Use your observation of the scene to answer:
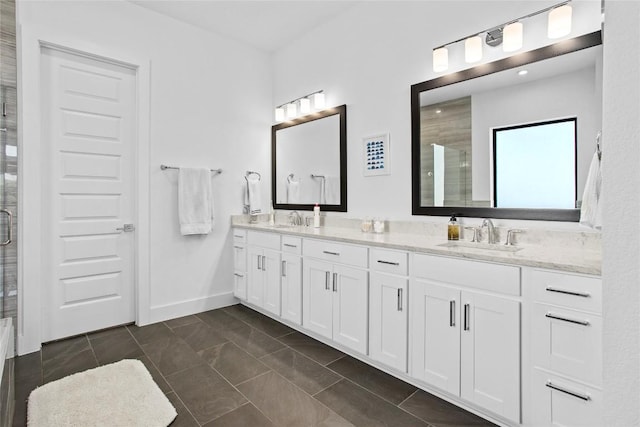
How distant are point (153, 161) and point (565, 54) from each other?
10.5 feet

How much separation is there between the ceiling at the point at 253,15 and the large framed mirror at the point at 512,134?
133 centimetres

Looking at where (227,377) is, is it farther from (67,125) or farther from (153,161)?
(67,125)

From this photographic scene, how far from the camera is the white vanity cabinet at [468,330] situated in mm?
1593

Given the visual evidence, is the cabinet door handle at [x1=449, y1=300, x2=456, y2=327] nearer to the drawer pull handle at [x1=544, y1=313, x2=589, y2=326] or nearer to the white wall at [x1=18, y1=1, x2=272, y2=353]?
the drawer pull handle at [x1=544, y1=313, x2=589, y2=326]

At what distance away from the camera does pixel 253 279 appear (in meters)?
3.28

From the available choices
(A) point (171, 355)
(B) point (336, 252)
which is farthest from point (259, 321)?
(B) point (336, 252)

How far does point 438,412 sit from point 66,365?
2.43m

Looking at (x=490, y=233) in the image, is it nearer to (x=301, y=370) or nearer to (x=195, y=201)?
(x=301, y=370)

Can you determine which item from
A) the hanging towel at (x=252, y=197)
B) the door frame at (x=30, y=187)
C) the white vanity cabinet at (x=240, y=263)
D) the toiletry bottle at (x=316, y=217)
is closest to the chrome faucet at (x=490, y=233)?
the toiletry bottle at (x=316, y=217)

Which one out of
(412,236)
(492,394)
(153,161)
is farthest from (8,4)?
(492,394)

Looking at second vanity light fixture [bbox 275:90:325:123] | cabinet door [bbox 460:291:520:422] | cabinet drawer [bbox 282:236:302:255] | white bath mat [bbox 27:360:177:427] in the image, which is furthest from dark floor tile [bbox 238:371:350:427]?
second vanity light fixture [bbox 275:90:325:123]

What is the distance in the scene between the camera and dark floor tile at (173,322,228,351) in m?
2.66

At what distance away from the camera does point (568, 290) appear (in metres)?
1.43

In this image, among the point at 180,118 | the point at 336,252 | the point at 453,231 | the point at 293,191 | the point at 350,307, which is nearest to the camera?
the point at 453,231
